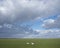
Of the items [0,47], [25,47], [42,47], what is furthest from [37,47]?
[0,47]

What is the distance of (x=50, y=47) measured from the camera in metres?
14.2

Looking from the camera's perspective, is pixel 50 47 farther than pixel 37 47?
Yes

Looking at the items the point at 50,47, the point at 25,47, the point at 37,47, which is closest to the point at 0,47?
the point at 25,47

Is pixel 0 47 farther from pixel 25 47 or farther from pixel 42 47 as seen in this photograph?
pixel 42 47

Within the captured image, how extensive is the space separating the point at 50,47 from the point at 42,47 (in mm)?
1532

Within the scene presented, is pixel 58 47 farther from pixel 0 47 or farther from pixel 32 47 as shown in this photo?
pixel 0 47

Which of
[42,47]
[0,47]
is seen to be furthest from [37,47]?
[0,47]

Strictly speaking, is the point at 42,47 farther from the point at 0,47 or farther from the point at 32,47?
the point at 0,47

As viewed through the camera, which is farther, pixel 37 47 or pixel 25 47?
pixel 25 47

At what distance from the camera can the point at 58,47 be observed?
504 inches

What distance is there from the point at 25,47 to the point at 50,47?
2.14m

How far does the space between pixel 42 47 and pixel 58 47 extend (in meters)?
1.23

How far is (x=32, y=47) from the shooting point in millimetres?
13648

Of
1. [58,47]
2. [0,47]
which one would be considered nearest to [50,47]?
[58,47]
